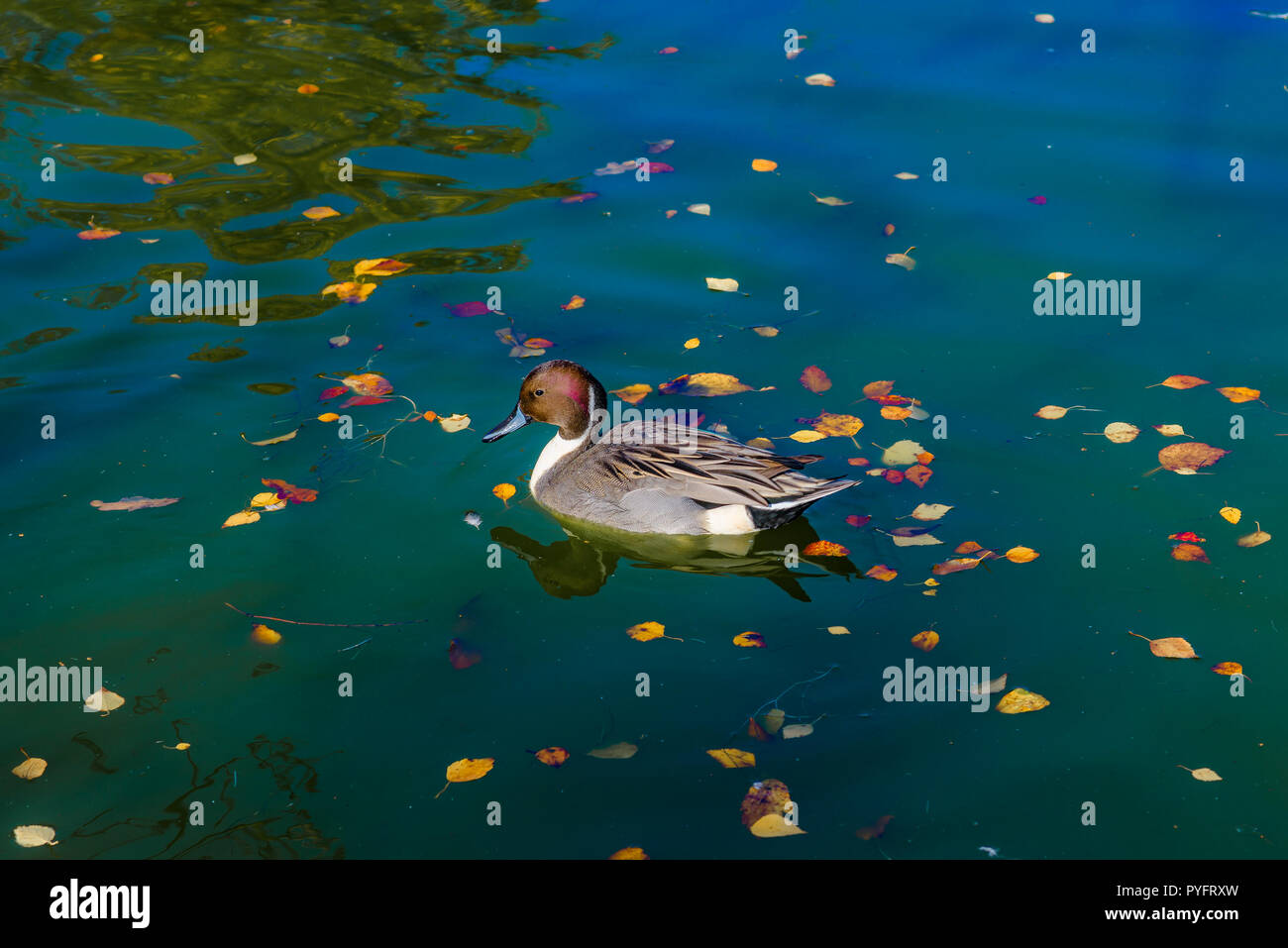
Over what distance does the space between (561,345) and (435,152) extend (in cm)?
345

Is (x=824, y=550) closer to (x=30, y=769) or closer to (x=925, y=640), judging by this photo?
(x=925, y=640)

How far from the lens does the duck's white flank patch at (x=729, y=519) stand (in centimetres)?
615

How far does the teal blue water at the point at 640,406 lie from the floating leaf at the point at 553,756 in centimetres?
4

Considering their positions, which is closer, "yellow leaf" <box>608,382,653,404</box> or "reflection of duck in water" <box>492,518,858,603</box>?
"reflection of duck in water" <box>492,518,858,603</box>

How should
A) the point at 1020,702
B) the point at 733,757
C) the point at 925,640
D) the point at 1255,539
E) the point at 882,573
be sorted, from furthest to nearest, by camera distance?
the point at 1255,539 → the point at 882,573 → the point at 925,640 → the point at 1020,702 → the point at 733,757

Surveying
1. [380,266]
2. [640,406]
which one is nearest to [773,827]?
[640,406]

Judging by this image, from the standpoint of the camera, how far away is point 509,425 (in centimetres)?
685

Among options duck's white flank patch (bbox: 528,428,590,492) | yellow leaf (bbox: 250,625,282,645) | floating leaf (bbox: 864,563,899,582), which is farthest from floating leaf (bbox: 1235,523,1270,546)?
yellow leaf (bbox: 250,625,282,645)

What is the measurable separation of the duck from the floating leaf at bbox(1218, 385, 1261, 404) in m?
3.02

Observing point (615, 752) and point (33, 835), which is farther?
point (615, 752)

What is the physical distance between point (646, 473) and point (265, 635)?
2.20 m

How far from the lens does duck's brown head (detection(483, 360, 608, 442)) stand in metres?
6.64

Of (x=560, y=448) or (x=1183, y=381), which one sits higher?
(x=1183, y=381)

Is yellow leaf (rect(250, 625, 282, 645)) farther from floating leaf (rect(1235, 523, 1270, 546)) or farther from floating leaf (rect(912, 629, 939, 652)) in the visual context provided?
floating leaf (rect(1235, 523, 1270, 546))
